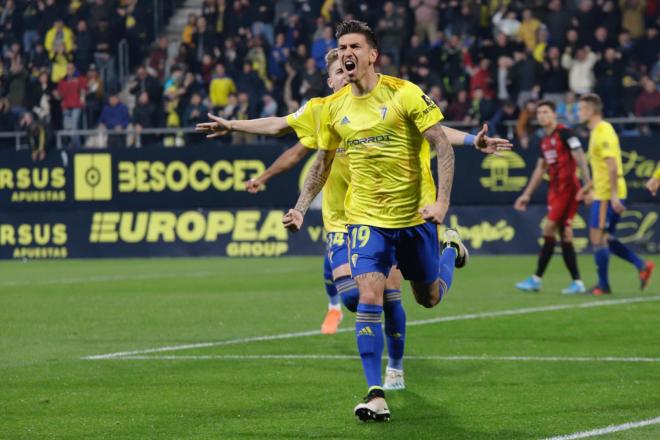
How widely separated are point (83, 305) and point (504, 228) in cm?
1164

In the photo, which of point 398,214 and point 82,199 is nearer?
point 398,214

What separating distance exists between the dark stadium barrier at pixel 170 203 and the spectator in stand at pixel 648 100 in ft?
7.94

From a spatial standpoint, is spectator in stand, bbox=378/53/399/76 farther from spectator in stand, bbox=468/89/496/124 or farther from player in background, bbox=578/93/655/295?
player in background, bbox=578/93/655/295

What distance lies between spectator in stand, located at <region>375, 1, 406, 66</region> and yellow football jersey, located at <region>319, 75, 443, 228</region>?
2013 cm

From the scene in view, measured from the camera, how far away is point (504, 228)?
84.0ft

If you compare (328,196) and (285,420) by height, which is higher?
(328,196)

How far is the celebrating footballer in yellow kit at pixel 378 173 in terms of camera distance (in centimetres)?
780

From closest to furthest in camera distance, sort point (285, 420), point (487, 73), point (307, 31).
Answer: point (285, 420) → point (487, 73) → point (307, 31)

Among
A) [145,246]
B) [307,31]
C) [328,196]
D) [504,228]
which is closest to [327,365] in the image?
[328,196]

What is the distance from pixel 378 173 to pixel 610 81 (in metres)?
18.1

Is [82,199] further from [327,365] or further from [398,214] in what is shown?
[398,214]

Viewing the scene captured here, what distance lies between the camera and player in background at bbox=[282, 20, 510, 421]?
7805 mm

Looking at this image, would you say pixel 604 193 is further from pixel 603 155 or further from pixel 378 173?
pixel 378 173

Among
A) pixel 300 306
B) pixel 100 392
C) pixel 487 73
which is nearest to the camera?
pixel 100 392
